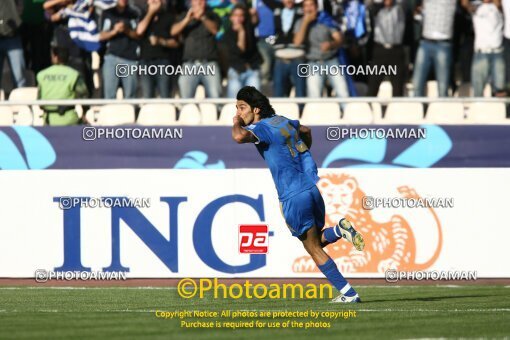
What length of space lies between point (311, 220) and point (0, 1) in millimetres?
8412

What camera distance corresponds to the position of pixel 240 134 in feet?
38.1

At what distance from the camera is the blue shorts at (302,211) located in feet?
39.9

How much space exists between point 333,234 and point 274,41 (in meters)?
6.58

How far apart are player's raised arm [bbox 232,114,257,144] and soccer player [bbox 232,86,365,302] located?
0.25m

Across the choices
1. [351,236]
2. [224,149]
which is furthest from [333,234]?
[224,149]

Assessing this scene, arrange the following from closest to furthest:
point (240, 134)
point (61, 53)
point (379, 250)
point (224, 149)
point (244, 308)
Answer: point (240, 134), point (244, 308), point (379, 250), point (224, 149), point (61, 53)

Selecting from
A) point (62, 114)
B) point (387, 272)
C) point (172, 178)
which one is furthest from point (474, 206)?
point (62, 114)

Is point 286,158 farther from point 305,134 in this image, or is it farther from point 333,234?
point 333,234

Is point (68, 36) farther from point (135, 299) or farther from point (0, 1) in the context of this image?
point (135, 299)

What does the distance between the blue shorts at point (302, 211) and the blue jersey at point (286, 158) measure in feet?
0.23

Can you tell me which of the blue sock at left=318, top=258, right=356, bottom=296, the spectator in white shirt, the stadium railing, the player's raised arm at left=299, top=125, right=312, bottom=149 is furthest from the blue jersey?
the spectator in white shirt

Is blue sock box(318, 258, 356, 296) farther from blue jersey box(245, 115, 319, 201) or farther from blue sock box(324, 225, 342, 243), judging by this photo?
blue jersey box(245, 115, 319, 201)

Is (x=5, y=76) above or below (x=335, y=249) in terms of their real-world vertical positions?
above

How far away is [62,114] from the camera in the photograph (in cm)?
1756
